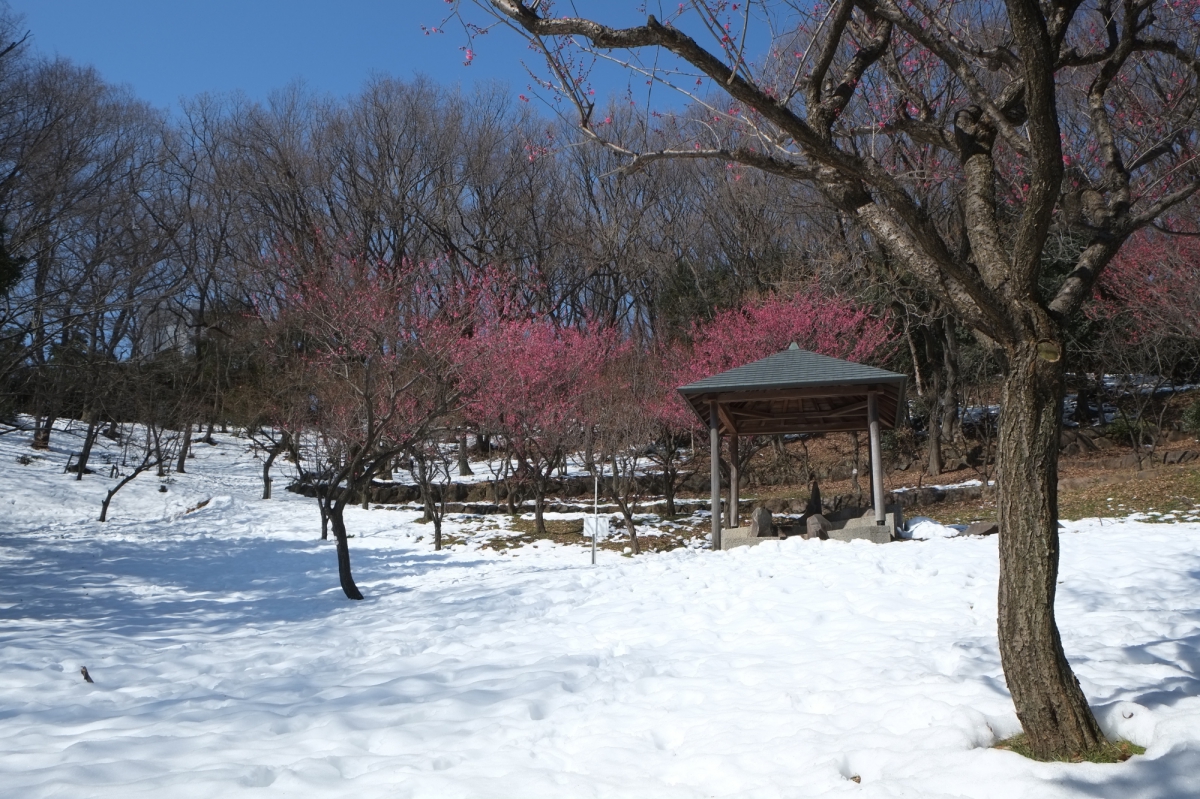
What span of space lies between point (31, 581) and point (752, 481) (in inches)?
555

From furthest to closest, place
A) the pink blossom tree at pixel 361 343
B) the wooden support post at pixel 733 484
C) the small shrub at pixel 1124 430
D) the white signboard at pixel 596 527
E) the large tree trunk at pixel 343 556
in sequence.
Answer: the small shrub at pixel 1124 430 → the pink blossom tree at pixel 361 343 → the wooden support post at pixel 733 484 → the white signboard at pixel 596 527 → the large tree trunk at pixel 343 556

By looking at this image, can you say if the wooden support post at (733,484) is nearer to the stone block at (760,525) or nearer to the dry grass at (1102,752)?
the stone block at (760,525)

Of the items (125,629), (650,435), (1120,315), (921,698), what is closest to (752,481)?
(650,435)

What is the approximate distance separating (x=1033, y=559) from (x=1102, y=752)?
64cm

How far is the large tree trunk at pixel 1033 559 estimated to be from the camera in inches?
112

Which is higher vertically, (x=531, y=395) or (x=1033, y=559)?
(x=531, y=395)

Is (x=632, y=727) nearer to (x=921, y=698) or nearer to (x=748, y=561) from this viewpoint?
(x=921, y=698)

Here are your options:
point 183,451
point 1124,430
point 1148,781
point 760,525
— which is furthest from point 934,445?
point 183,451

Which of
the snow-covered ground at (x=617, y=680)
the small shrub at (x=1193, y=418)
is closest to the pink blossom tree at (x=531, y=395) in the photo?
the snow-covered ground at (x=617, y=680)

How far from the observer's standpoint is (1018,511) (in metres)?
2.96

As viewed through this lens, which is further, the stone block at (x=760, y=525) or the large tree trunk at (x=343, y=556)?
the stone block at (x=760, y=525)

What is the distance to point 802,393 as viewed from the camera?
10039mm

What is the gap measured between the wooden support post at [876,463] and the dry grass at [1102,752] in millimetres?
6594

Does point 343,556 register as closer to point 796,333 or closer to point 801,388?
point 801,388
